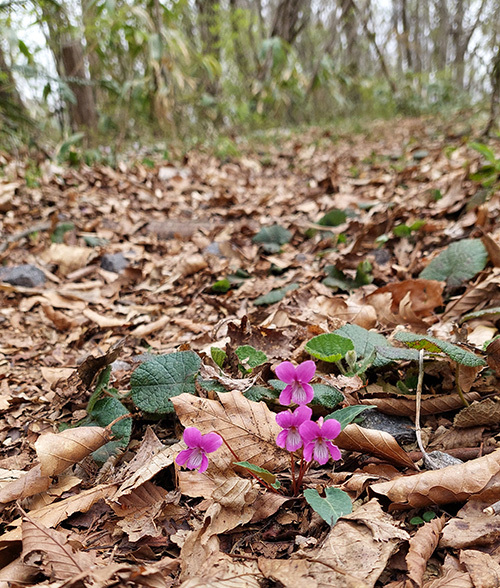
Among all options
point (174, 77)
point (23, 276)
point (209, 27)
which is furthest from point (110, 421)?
point (209, 27)

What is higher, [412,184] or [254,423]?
[412,184]

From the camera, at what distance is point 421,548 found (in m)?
0.89

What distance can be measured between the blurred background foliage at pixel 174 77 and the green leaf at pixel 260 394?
3.06 metres

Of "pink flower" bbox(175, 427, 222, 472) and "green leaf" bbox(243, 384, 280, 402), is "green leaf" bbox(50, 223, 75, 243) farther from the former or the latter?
"pink flower" bbox(175, 427, 222, 472)

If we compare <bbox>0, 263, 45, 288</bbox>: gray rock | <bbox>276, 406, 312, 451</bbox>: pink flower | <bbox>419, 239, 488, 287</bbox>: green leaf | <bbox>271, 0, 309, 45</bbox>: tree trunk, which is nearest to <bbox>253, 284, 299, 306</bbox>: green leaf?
<bbox>419, 239, 488, 287</bbox>: green leaf

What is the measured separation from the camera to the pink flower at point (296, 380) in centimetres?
96

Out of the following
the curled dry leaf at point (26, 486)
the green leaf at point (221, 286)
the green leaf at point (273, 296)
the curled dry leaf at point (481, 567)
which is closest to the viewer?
the curled dry leaf at point (481, 567)

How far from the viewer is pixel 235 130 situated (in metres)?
7.50

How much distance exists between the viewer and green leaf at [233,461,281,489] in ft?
3.20

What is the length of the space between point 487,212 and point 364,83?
7005mm

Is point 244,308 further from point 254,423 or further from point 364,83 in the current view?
point 364,83

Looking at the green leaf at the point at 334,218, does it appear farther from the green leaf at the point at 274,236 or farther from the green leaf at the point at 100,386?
the green leaf at the point at 100,386

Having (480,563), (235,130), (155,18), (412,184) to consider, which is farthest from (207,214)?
(235,130)

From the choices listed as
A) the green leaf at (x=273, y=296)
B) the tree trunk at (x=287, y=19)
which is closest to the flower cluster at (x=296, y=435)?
the green leaf at (x=273, y=296)
